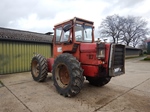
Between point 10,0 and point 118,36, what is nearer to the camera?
point 10,0

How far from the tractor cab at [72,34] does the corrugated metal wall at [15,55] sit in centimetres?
435

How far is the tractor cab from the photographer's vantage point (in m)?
4.12

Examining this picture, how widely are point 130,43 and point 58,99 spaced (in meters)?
42.0

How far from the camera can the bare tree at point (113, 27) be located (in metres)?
37.1

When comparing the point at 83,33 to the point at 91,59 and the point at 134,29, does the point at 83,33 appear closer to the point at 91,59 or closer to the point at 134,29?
the point at 91,59

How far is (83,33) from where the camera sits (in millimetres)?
4449

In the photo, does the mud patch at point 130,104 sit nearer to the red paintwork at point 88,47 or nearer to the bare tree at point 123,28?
the red paintwork at point 88,47

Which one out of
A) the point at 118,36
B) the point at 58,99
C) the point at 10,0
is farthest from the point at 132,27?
the point at 58,99

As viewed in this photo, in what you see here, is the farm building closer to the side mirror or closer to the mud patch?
the side mirror

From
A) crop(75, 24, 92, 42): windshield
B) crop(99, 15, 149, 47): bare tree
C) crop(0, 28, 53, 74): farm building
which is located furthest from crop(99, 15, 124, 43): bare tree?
crop(75, 24, 92, 42): windshield

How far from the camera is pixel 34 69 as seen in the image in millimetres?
6188

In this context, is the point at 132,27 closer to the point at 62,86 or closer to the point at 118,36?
the point at 118,36

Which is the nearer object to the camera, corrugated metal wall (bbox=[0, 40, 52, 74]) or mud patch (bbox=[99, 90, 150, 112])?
mud patch (bbox=[99, 90, 150, 112])

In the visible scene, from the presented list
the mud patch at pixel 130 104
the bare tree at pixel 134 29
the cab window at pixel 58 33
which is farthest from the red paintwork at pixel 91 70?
the bare tree at pixel 134 29
